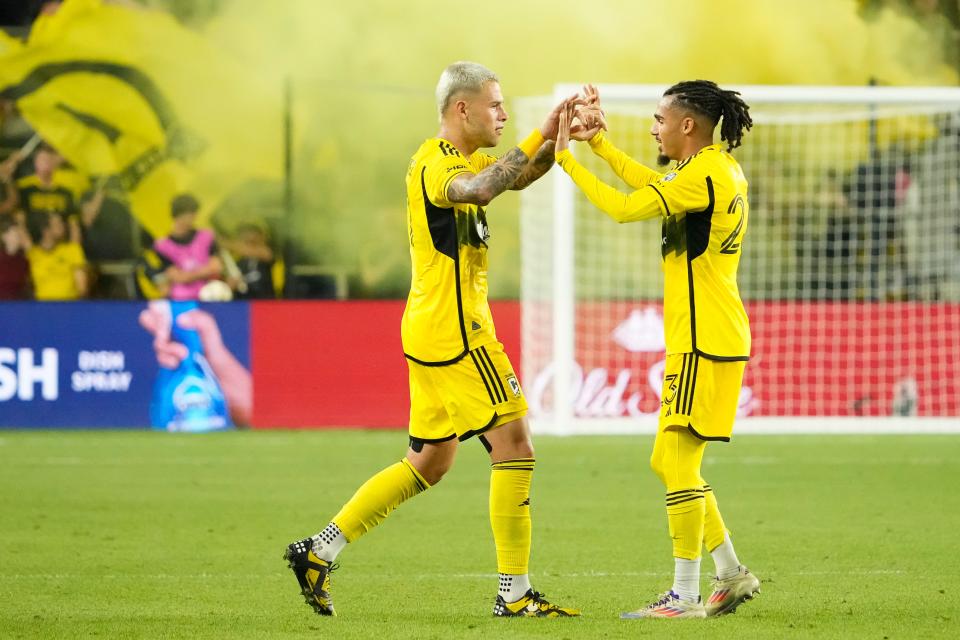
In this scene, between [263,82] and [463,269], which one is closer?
[463,269]

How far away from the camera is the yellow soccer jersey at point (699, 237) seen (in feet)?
18.4

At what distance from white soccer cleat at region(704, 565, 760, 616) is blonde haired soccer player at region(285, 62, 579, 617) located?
1.64 ft

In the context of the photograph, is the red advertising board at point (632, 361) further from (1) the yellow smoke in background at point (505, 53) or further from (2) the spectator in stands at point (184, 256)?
(1) the yellow smoke in background at point (505, 53)

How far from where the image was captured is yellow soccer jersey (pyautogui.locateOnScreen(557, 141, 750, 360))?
18.4ft

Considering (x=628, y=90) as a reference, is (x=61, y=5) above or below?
above

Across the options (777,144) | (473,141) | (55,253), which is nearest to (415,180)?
(473,141)

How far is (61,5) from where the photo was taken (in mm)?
19000

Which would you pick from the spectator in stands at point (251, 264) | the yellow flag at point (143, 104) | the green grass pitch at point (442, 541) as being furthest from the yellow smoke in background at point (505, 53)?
the green grass pitch at point (442, 541)

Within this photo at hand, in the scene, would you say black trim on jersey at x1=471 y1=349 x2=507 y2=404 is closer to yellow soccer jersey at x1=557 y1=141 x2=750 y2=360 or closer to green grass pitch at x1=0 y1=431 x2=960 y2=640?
yellow soccer jersey at x1=557 y1=141 x2=750 y2=360

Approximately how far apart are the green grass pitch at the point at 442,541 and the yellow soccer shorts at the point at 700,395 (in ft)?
2.24

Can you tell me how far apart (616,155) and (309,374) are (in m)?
8.82

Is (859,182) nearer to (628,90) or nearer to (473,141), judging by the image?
(628,90)

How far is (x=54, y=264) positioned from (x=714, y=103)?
11.6 meters

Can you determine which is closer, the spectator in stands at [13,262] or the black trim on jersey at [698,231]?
the black trim on jersey at [698,231]
